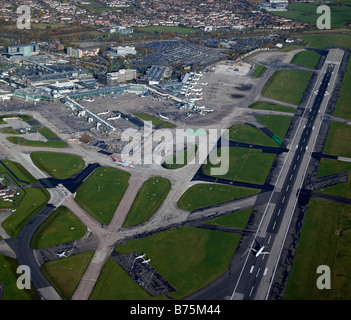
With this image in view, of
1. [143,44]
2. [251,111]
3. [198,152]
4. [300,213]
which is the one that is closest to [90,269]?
[300,213]

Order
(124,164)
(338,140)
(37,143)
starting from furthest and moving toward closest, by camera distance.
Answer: (338,140) → (37,143) → (124,164)

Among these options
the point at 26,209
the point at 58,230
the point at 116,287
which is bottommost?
the point at 116,287

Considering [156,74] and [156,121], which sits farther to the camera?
[156,74]

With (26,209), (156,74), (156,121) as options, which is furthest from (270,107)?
(26,209)

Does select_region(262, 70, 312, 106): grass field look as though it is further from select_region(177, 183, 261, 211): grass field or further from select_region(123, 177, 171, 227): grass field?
select_region(123, 177, 171, 227): grass field

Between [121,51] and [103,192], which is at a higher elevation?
[121,51]

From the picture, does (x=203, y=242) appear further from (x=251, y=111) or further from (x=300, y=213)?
(x=251, y=111)

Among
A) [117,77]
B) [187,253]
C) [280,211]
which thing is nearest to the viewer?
[187,253]

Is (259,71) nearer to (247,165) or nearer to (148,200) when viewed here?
(247,165)
